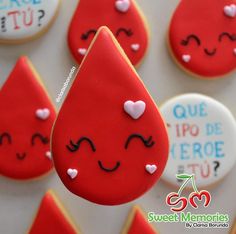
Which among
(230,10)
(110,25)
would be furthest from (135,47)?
(230,10)

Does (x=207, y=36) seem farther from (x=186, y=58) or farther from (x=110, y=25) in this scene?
(x=110, y=25)

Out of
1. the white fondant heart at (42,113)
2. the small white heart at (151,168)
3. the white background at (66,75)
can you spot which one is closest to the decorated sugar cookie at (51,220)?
the white background at (66,75)

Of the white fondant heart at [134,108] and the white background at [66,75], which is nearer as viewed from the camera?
the white fondant heart at [134,108]

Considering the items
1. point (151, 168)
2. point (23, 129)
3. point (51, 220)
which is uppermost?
point (151, 168)

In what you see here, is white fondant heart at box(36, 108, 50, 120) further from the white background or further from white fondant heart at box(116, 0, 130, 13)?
white fondant heart at box(116, 0, 130, 13)

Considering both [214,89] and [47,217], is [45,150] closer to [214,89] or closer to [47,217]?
[47,217]

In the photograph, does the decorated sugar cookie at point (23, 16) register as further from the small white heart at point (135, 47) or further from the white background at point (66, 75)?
the small white heart at point (135, 47)
